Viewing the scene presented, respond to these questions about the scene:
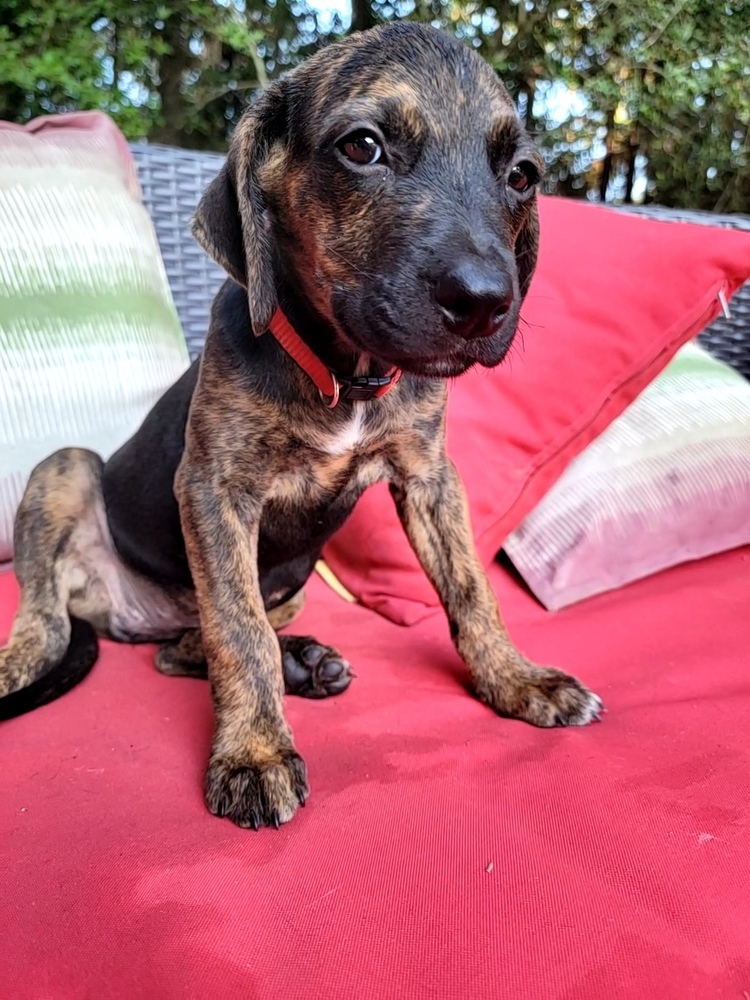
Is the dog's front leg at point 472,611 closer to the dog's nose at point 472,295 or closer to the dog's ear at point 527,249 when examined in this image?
the dog's ear at point 527,249

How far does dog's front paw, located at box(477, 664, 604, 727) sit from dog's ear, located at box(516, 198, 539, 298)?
988 millimetres

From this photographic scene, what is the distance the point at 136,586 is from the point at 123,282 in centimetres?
115

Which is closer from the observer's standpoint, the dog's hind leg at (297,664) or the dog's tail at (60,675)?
the dog's tail at (60,675)

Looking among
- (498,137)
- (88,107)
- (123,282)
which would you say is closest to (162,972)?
(498,137)

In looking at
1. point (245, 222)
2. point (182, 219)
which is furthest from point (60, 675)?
point (182, 219)

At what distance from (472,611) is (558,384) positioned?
1022mm

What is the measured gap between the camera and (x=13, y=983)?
3.80 ft

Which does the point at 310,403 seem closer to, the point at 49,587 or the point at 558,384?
the point at 49,587

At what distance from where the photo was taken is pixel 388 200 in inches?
68.9

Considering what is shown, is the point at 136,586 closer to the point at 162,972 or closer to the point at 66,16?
the point at 162,972

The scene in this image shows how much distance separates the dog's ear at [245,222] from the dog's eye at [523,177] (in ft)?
1.95

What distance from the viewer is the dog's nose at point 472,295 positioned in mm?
1516

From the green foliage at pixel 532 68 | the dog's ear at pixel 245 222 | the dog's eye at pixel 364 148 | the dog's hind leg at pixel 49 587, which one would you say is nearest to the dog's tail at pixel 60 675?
the dog's hind leg at pixel 49 587

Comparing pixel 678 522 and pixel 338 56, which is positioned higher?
pixel 338 56
